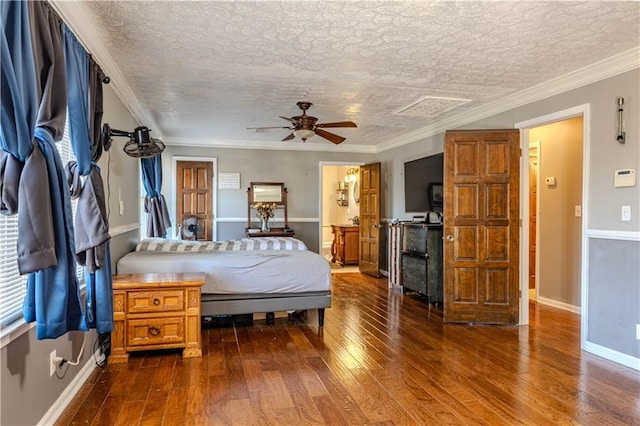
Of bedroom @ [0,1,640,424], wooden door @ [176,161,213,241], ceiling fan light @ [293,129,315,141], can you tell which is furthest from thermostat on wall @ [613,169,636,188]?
wooden door @ [176,161,213,241]

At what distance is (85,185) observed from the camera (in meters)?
2.41

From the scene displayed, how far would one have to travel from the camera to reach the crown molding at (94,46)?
2.25 meters

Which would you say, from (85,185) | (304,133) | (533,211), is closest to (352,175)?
(533,211)

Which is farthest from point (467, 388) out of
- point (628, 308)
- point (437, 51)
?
point (437, 51)

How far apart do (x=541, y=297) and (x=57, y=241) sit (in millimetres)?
5346

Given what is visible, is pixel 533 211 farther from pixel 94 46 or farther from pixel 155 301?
pixel 94 46

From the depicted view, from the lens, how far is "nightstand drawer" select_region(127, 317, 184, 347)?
3135 mm

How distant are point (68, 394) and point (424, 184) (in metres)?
4.59

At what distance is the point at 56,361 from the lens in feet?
7.29

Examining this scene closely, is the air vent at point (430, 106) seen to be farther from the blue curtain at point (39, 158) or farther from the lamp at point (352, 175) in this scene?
the lamp at point (352, 175)

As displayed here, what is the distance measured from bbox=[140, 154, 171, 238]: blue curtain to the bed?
2.65ft

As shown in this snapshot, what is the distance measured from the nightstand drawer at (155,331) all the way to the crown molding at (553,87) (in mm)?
3845

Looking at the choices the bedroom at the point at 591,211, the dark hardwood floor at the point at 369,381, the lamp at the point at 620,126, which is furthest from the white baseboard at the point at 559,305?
the lamp at the point at 620,126

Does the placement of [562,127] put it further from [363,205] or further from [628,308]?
[363,205]
